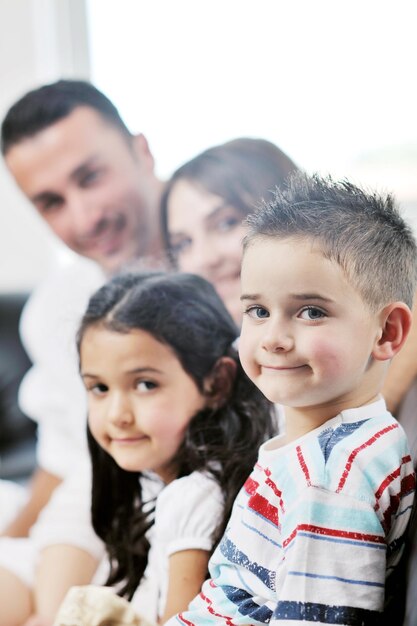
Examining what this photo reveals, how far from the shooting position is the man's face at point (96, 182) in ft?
4.95

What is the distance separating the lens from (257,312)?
0.94 meters

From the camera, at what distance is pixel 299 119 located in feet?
4.57

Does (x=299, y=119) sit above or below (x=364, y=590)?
above

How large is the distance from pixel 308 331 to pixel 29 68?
1.24 metres

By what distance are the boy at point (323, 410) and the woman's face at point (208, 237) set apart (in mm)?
383

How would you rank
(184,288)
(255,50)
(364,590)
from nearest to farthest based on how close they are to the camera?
(364,590) → (184,288) → (255,50)

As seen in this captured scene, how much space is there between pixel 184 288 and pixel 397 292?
0.41 m

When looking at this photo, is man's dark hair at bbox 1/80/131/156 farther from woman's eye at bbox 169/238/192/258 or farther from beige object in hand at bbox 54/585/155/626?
beige object in hand at bbox 54/585/155/626

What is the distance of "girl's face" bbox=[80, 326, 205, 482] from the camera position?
118 cm

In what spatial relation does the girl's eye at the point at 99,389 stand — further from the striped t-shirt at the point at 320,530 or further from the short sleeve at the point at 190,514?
the striped t-shirt at the point at 320,530

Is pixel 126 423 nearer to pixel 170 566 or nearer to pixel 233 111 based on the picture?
pixel 170 566

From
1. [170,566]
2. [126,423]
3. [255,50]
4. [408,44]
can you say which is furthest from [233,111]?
[170,566]

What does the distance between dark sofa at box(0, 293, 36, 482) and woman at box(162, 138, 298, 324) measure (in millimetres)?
759

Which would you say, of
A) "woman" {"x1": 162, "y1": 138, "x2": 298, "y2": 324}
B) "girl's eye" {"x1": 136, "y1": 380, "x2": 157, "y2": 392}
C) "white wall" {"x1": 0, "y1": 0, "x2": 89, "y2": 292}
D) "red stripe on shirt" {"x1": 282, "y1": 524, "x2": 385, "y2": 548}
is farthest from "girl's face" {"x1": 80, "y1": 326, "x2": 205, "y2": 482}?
"white wall" {"x1": 0, "y1": 0, "x2": 89, "y2": 292}
